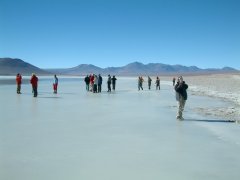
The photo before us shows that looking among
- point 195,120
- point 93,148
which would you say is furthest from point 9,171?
point 195,120

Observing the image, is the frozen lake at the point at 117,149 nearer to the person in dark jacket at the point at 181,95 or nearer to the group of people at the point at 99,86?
the person in dark jacket at the point at 181,95

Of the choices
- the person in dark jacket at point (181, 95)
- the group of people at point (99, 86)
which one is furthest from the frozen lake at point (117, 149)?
the group of people at point (99, 86)

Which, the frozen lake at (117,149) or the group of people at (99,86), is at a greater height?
the group of people at (99,86)

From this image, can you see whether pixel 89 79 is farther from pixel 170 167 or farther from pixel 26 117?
pixel 170 167

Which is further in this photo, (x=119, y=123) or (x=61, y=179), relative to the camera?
(x=119, y=123)

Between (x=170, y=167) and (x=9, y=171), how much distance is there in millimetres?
2770

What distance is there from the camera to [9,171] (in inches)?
233

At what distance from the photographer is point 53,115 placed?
13.3 meters

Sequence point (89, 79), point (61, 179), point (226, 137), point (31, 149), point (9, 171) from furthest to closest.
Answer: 1. point (89, 79)
2. point (226, 137)
3. point (31, 149)
4. point (9, 171)
5. point (61, 179)

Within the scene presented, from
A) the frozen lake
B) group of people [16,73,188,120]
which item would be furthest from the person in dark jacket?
the frozen lake

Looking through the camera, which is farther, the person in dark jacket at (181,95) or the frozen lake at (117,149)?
the person in dark jacket at (181,95)

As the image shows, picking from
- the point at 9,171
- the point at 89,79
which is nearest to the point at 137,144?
the point at 9,171

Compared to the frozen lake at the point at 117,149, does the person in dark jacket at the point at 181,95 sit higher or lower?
higher

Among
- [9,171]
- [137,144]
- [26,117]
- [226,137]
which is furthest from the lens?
[26,117]
